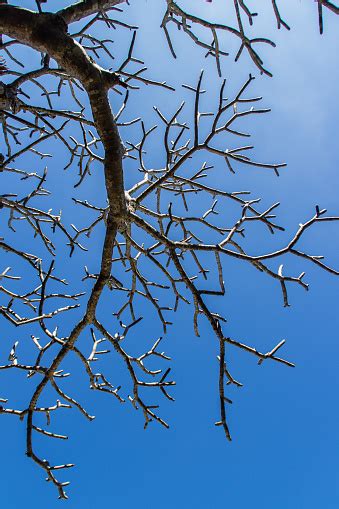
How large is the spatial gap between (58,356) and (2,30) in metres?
2.01

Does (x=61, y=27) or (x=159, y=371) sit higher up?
(x=61, y=27)

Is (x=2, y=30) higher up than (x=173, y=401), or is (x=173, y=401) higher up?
(x=2, y=30)

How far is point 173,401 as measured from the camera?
3.19m

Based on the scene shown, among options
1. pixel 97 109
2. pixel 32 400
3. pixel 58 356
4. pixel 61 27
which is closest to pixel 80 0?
pixel 61 27

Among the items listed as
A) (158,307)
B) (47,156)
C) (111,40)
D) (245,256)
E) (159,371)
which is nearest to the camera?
(245,256)

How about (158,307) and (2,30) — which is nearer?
(2,30)

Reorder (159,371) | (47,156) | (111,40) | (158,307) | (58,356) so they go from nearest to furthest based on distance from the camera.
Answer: (58,356) < (158,307) < (159,371) < (111,40) < (47,156)

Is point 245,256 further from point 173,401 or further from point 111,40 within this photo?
point 111,40

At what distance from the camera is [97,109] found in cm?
278

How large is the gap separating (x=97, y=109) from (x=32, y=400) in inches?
74.9

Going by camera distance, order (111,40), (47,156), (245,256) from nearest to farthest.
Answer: (245,256), (111,40), (47,156)

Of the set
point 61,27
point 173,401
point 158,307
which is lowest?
point 173,401

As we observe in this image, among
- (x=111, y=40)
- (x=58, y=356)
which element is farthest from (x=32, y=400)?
(x=111, y=40)

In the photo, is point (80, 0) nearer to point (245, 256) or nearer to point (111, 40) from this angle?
point (111, 40)
